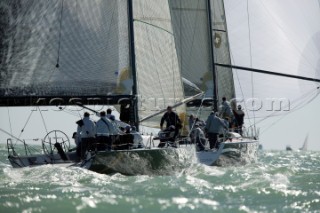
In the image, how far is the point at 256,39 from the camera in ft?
113

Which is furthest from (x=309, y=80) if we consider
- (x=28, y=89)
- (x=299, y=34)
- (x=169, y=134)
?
(x=28, y=89)

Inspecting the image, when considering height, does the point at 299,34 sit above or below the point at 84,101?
above

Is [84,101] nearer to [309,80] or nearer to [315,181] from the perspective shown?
[315,181]

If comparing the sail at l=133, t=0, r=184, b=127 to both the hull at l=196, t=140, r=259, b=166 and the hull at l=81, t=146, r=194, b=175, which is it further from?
the hull at l=81, t=146, r=194, b=175

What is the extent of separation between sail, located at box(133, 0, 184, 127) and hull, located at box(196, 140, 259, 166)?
1.34 meters

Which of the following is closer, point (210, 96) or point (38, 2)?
point (38, 2)

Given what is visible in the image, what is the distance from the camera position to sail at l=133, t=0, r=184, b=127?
2522cm

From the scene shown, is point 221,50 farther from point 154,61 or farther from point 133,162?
point 133,162

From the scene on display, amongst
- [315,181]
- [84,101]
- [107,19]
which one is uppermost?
[107,19]

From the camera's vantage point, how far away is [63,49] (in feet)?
79.1

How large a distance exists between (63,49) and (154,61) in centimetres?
274

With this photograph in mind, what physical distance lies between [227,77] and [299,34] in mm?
3915

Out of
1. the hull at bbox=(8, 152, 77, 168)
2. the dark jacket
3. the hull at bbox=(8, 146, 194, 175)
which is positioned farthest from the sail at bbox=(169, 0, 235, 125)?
the hull at bbox=(8, 146, 194, 175)

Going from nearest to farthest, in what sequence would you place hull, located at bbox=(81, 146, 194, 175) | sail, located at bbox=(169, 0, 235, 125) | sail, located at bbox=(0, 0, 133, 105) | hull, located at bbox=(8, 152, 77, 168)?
hull, located at bbox=(81, 146, 194, 175) < hull, located at bbox=(8, 152, 77, 168) < sail, located at bbox=(0, 0, 133, 105) < sail, located at bbox=(169, 0, 235, 125)
